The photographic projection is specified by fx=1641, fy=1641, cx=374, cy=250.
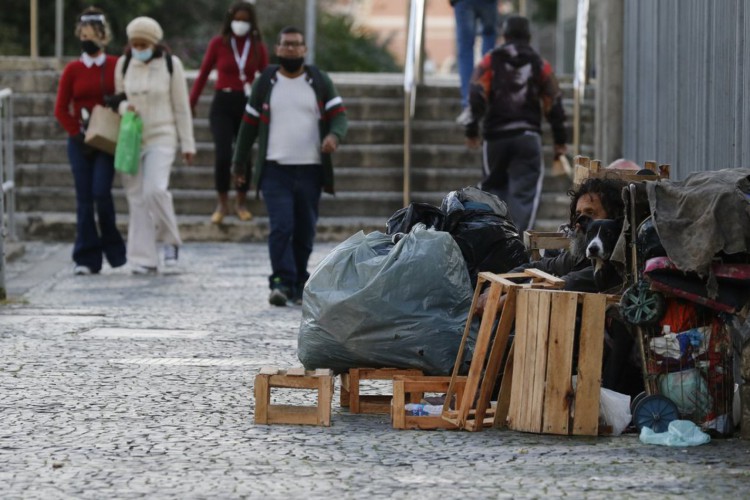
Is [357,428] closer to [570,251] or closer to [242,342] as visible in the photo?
[570,251]

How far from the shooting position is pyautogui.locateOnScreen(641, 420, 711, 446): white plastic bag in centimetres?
623

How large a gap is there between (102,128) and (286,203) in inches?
89.5

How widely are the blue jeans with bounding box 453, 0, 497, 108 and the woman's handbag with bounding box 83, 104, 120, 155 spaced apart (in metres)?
4.10

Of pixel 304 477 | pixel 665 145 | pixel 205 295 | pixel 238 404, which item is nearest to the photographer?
pixel 304 477

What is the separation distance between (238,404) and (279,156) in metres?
4.01

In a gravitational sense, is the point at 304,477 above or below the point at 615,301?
below

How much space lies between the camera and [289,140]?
1100cm

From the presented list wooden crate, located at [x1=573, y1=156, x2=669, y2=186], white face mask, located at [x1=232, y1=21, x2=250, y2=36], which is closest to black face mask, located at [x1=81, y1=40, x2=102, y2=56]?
white face mask, located at [x1=232, y1=21, x2=250, y2=36]

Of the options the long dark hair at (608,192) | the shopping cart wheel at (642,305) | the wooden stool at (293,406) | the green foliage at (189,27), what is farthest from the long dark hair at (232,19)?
the green foliage at (189,27)

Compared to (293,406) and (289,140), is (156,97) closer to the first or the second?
(289,140)

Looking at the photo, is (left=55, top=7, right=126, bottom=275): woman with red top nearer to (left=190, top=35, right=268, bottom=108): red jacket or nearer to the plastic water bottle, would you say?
(left=190, top=35, right=268, bottom=108): red jacket

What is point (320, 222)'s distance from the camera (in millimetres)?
16125

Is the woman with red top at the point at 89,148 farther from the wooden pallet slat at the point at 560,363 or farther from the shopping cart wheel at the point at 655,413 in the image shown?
the shopping cart wheel at the point at 655,413

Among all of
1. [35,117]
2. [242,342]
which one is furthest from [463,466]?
[35,117]
